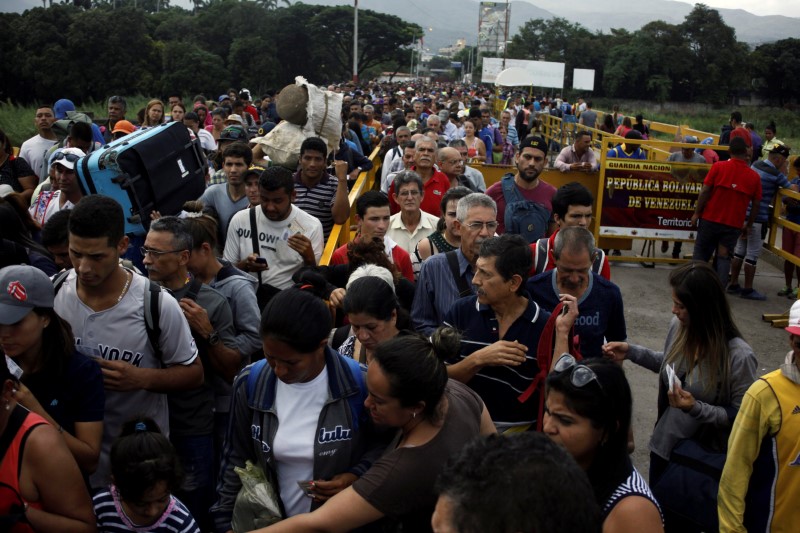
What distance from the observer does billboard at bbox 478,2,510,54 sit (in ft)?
351

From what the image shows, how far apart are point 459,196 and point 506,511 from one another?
445 centimetres

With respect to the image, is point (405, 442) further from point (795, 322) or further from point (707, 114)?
point (707, 114)

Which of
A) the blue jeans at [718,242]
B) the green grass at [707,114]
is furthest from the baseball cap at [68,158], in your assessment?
the green grass at [707,114]

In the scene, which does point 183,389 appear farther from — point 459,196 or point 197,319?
point 459,196

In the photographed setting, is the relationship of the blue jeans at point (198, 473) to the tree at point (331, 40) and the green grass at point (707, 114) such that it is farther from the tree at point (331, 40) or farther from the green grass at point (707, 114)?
the tree at point (331, 40)

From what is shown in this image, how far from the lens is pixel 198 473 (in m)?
3.92

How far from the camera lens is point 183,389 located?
3693mm

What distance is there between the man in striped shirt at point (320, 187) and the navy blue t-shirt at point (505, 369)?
3213 mm

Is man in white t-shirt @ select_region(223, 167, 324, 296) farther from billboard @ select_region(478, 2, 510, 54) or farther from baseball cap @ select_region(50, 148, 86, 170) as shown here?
billboard @ select_region(478, 2, 510, 54)

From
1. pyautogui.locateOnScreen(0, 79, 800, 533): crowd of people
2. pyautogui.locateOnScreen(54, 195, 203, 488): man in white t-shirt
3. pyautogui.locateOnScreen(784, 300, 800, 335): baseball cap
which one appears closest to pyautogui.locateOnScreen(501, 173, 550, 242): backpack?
pyautogui.locateOnScreen(0, 79, 800, 533): crowd of people

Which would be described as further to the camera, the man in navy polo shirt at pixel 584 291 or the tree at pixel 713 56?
the tree at pixel 713 56

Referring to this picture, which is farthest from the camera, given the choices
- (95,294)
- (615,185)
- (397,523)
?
(615,185)

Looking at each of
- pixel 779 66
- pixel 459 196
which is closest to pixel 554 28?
pixel 779 66

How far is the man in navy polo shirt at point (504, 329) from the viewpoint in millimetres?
3795
